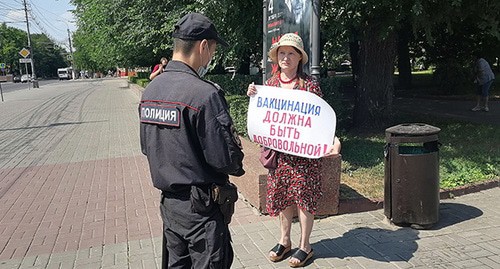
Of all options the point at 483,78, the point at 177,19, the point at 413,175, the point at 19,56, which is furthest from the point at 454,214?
the point at 19,56

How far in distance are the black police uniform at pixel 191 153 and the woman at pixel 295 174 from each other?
1314 millimetres

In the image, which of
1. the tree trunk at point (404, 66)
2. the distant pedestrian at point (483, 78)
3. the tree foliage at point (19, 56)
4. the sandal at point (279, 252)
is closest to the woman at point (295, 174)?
the sandal at point (279, 252)

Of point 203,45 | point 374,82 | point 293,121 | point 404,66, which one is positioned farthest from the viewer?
point 404,66

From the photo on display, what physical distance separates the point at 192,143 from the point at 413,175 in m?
2.81

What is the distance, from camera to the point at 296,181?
3617 millimetres

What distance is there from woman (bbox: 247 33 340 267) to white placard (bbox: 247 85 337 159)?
0.07 m

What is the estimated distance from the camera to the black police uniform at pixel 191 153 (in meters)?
2.17

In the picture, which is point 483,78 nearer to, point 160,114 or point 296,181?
point 296,181

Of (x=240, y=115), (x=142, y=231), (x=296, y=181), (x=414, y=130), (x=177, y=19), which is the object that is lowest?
(x=142, y=231)

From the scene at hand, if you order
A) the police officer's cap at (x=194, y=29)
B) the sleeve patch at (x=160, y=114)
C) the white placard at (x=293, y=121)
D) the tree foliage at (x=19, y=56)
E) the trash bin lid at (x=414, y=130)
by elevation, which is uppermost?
the tree foliage at (x=19, y=56)

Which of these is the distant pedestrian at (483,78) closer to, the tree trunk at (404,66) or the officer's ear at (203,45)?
the tree trunk at (404,66)

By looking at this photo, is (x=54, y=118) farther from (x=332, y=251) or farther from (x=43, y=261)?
(x=332, y=251)

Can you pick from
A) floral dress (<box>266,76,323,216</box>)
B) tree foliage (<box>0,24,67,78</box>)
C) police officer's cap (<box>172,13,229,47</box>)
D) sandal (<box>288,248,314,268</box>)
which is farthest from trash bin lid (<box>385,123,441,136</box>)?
tree foliage (<box>0,24,67,78</box>)

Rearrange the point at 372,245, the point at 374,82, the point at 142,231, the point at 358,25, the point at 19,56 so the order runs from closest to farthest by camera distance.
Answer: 1. the point at 372,245
2. the point at 142,231
3. the point at 358,25
4. the point at 374,82
5. the point at 19,56
